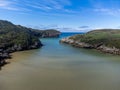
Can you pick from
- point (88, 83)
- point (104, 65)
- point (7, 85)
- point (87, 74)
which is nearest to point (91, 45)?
point (104, 65)

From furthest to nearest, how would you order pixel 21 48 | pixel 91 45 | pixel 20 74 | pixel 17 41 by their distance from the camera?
1. pixel 91 45
2. pixel 17 41
3. pixel 21 48
4. pixel 20 74

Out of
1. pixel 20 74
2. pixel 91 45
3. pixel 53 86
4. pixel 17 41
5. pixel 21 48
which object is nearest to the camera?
pixel 53 86

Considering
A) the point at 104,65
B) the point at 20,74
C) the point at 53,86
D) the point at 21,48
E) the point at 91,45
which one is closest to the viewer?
the point at 53,86

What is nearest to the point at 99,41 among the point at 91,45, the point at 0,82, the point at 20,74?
the point at 91,45

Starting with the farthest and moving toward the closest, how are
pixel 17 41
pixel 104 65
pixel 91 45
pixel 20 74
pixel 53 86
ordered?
pixel 91 45 → pixel 17 41 → pixel 104 65 → pixel 20 74 → pixel 53 86

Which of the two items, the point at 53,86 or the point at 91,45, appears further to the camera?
the point at 91,45

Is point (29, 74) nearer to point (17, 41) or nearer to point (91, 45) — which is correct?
point (17, 41)

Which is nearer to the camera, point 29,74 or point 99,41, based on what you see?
point 29,74

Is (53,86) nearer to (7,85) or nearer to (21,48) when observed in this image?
(7,85)
